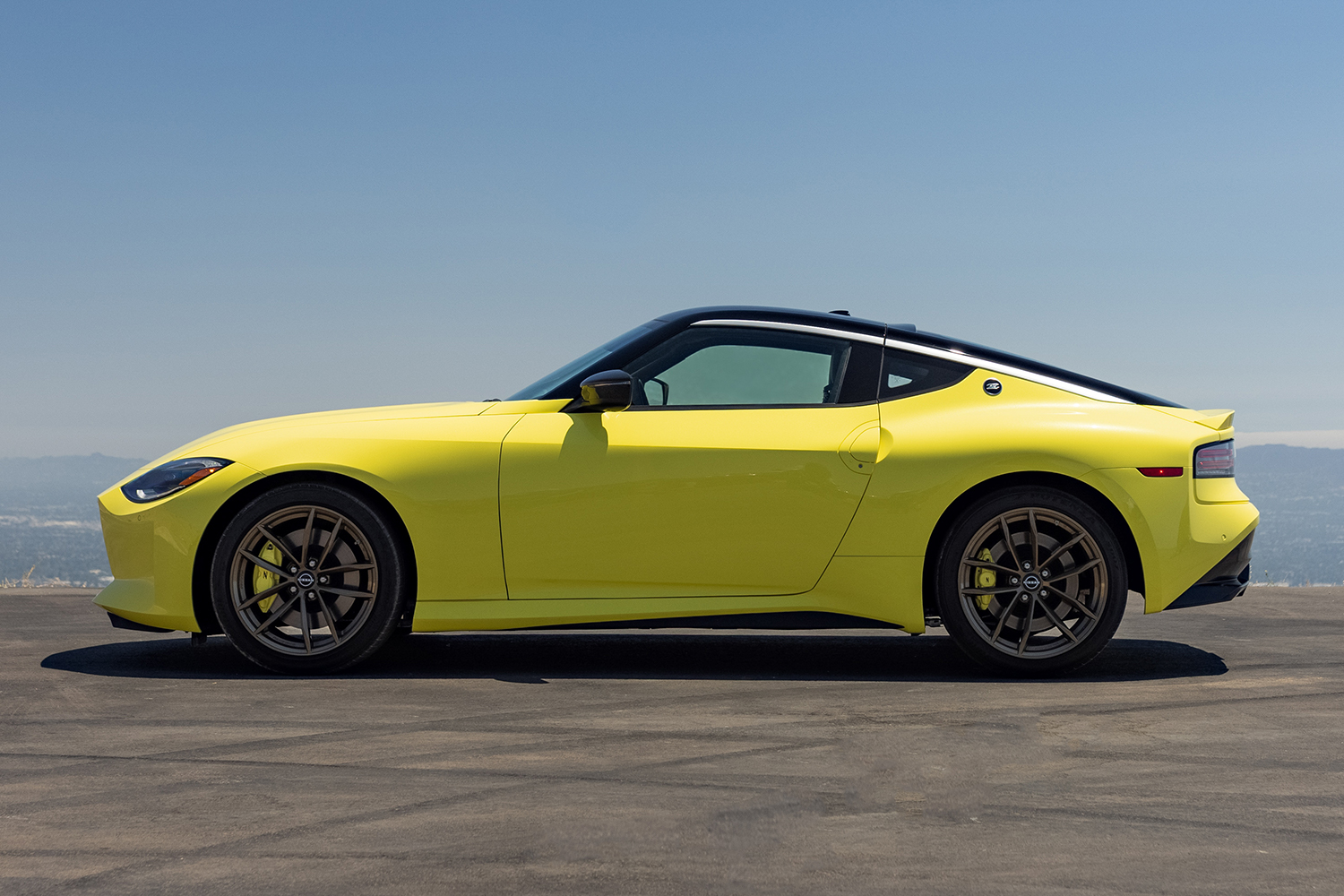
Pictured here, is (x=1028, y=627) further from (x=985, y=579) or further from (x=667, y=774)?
(x=667, y=774)

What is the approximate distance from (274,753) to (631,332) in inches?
102

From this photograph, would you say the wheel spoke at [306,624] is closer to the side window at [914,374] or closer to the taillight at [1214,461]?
the side window at [914,374]

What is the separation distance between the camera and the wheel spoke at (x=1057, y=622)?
5129mm

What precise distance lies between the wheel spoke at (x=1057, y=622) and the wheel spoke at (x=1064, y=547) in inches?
6.8

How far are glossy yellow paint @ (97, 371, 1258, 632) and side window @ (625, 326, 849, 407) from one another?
122 mm

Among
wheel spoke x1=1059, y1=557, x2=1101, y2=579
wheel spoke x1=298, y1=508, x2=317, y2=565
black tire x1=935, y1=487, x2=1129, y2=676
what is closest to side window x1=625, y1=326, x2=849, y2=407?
black tire x1=935, y1=487, x2=1129, y2=676

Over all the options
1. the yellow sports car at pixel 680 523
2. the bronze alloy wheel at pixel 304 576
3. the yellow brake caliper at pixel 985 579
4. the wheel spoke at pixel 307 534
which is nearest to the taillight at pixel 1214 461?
the yellow sports car at pixel 680 523

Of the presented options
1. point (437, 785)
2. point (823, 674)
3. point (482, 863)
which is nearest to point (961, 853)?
point (482, 863)

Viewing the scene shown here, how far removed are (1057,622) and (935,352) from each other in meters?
1.33

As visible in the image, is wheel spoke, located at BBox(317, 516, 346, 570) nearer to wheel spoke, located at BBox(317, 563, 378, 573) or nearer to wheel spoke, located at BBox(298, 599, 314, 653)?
wheel spoke, located at BBox(317, 563, 378, 573)

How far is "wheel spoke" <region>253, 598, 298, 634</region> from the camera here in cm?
507

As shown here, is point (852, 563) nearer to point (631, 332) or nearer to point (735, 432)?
point (735, 432)

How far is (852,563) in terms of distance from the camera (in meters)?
5.09

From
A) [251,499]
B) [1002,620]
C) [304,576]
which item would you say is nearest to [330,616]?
[304,576]
